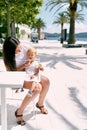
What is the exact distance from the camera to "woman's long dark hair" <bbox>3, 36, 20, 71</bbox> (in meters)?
6.26

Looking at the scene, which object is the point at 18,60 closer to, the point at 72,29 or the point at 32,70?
the point at 32,70

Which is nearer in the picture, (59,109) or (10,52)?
(10,52)

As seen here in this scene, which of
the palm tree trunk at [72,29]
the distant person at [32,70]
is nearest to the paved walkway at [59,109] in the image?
the distant person at [32,70]

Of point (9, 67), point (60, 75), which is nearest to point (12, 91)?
point (9, 67)

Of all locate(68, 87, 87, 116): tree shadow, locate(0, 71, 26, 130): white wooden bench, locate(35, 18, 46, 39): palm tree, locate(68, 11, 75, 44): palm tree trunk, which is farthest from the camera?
locate(35, 18, 46, 39): palm tree

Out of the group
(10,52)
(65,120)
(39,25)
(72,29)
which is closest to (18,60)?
(10,52)

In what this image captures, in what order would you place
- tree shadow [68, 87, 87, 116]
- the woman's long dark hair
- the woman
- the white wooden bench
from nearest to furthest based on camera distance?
the white wooden bench, the woman, the woman's long dark hair, tree shadow [68, 87, 87, 116]

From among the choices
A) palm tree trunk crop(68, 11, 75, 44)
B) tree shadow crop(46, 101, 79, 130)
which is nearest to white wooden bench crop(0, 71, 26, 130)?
tree shadow crop(46, 101, 79, 130)

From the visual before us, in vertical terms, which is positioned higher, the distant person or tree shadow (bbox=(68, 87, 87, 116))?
the distant person

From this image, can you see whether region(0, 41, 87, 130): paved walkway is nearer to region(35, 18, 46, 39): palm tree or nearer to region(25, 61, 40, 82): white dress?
region(25, 61, 40, 82): white dress

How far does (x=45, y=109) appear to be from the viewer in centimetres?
691

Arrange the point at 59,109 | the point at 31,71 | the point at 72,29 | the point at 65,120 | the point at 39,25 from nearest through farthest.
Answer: the point at 31,71 → the point at 65,120 → the point at 59,109 → the point at 72,29 → the point at 39,25

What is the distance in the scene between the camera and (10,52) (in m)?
6.29

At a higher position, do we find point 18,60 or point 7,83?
point 18,60
